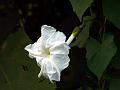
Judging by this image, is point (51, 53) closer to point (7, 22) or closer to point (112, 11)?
point (112, 11)

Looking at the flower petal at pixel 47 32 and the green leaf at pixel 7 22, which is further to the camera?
the green leaf at pixel 7 22

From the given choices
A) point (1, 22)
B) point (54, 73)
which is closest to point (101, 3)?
point (54, 73)

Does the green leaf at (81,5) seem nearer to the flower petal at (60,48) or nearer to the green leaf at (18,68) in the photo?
the flower petal at (60,48)

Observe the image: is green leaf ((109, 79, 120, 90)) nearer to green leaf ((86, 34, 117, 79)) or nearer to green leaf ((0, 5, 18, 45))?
green leaf ((86, 34, 117, 79))

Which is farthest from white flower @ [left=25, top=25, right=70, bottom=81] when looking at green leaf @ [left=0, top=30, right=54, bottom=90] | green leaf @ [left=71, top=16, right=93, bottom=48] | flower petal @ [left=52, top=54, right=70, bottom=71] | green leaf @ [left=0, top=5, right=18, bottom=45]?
green leaf @ [left=0, top=5, right=18, bottom=45]

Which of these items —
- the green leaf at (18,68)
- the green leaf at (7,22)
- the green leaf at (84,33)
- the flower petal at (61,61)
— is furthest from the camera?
the green leaf at (7,22)

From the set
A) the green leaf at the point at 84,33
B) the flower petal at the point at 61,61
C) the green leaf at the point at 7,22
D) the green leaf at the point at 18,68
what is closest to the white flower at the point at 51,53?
the flower petal at the point at 61,61

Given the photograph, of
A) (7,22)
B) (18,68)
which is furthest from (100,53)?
(7,22)
